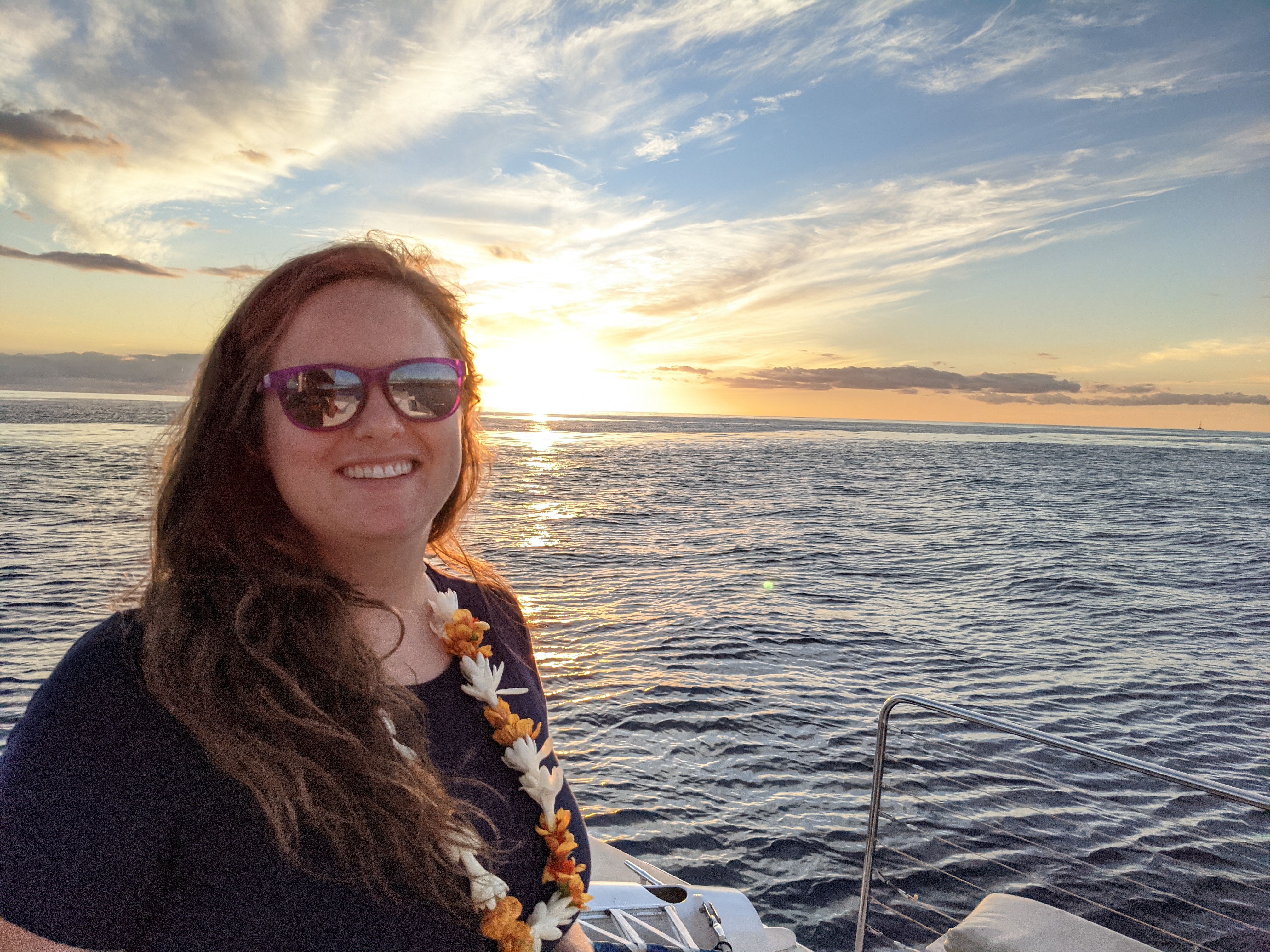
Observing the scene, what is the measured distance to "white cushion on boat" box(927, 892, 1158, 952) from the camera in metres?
2.63

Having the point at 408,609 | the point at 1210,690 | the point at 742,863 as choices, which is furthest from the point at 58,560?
the point at 1210,690

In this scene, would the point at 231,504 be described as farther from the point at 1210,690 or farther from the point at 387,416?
the point at 1210,690

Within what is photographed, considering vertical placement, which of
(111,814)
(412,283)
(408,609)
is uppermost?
(412,283)

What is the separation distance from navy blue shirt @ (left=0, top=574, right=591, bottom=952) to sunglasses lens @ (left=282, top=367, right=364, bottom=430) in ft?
1.59

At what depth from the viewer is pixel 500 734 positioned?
1.71m

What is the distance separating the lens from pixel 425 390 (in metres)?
1.68

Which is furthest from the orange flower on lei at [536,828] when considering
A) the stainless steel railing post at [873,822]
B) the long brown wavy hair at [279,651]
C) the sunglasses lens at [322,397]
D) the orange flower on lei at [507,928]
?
the stainless steel railing post at [873,822]

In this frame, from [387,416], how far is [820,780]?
7.82 metres

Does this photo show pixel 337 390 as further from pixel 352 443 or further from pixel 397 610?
pixel 397 610

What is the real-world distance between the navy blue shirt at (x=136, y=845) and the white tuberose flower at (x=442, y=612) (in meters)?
0.58

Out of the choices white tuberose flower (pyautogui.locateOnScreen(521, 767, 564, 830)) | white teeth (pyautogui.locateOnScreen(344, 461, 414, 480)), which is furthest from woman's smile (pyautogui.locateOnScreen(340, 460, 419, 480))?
white tuberose flower (pyautogui.locateOnScreen(521, 767, 564, 830))

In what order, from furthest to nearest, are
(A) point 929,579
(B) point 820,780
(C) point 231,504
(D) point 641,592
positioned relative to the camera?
(A) point 929,579 → (D) point 641,592 → (B) point 820,780 → (C) point 231,504

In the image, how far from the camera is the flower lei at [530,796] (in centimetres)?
153

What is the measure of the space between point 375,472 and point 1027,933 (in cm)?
278
